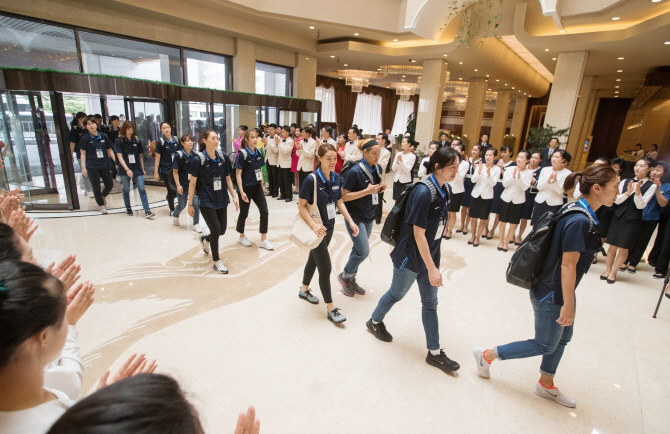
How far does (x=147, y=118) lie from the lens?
812cm

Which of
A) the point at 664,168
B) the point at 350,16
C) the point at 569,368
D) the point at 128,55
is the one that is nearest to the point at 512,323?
the point at 569,368

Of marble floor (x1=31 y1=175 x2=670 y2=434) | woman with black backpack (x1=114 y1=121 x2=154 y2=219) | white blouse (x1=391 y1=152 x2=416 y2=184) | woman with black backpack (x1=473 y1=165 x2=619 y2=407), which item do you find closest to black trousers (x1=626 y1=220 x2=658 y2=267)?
marble floor (x1=31 y1=175 x2=670 y2=434)

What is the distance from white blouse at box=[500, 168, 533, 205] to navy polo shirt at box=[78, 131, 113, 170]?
687cm

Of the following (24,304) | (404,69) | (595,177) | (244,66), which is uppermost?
(404,69)

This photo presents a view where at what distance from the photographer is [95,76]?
6.25 meters

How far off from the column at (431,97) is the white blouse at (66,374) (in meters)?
12.9

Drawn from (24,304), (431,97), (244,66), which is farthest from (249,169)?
(431,97)

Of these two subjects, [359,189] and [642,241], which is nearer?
[359,189]

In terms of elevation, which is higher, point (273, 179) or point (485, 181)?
point (485, 181)

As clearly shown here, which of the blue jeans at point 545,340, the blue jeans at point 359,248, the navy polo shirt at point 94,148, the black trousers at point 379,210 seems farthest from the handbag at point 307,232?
the navy polo shirt at point 94,148

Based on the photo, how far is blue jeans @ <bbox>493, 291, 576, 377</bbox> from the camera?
7.43ft

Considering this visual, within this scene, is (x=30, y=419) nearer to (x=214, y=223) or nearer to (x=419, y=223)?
(x=419, y=223)

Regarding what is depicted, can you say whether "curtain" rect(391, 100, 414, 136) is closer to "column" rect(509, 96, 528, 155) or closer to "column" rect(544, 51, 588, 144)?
"column" rect(509, 96, 528, 155)

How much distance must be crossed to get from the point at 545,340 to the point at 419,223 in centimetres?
114
